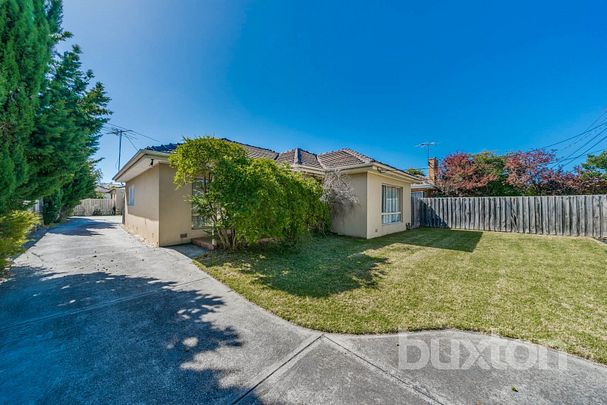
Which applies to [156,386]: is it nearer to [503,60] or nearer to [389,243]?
[389,243]

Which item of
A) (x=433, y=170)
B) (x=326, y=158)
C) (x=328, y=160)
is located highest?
(x=433, y=170)

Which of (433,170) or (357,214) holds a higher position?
(433,170)

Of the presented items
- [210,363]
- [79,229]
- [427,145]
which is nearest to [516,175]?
[427,145]

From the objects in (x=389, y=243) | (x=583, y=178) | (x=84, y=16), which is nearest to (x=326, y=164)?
(x=389, y=243)

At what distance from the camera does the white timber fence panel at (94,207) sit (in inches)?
1078

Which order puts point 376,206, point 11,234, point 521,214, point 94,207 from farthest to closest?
1. point 94,207
2. point 521,214
3. point 376,206
4. point 11,234

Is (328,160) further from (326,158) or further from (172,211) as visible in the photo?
(172,211)

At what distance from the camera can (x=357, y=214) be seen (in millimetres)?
10500

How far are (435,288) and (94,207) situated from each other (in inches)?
1488

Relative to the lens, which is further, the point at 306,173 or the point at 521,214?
the point at 521,214

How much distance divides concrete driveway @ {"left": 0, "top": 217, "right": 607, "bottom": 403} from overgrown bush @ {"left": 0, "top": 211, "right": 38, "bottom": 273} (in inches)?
42.5

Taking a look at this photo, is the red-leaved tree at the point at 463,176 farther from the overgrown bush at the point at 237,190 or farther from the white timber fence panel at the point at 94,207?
the white timber fence panel at the point at 94,207

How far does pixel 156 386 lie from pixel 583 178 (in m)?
24.3

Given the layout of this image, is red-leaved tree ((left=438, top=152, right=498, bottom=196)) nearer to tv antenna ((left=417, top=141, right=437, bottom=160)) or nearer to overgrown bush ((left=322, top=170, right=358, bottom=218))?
tv antenna ((left=417, top=141, right=437, bottom=160))
